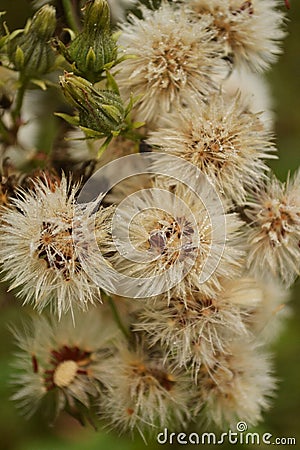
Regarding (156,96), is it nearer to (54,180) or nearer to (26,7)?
(54,180)

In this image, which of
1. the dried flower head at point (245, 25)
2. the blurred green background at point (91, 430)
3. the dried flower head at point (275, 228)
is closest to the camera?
the dried flower head at point (275, 228)

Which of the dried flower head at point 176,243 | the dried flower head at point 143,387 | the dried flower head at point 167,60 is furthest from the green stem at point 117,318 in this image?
the dried flower head at point 167,60

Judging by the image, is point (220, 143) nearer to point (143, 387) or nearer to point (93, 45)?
point (93, 45)

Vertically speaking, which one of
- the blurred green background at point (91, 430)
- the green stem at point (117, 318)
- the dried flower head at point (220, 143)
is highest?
the dried flower head at point (220, 143)

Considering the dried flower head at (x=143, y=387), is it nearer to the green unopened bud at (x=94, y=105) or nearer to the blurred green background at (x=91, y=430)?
the blurred green background at (x=91, y=430)

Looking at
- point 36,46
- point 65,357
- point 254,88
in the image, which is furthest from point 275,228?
point 254,88

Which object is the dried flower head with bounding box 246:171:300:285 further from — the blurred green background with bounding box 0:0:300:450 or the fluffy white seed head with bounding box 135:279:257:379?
the blurred green background with bounding box 0:0:300:450
